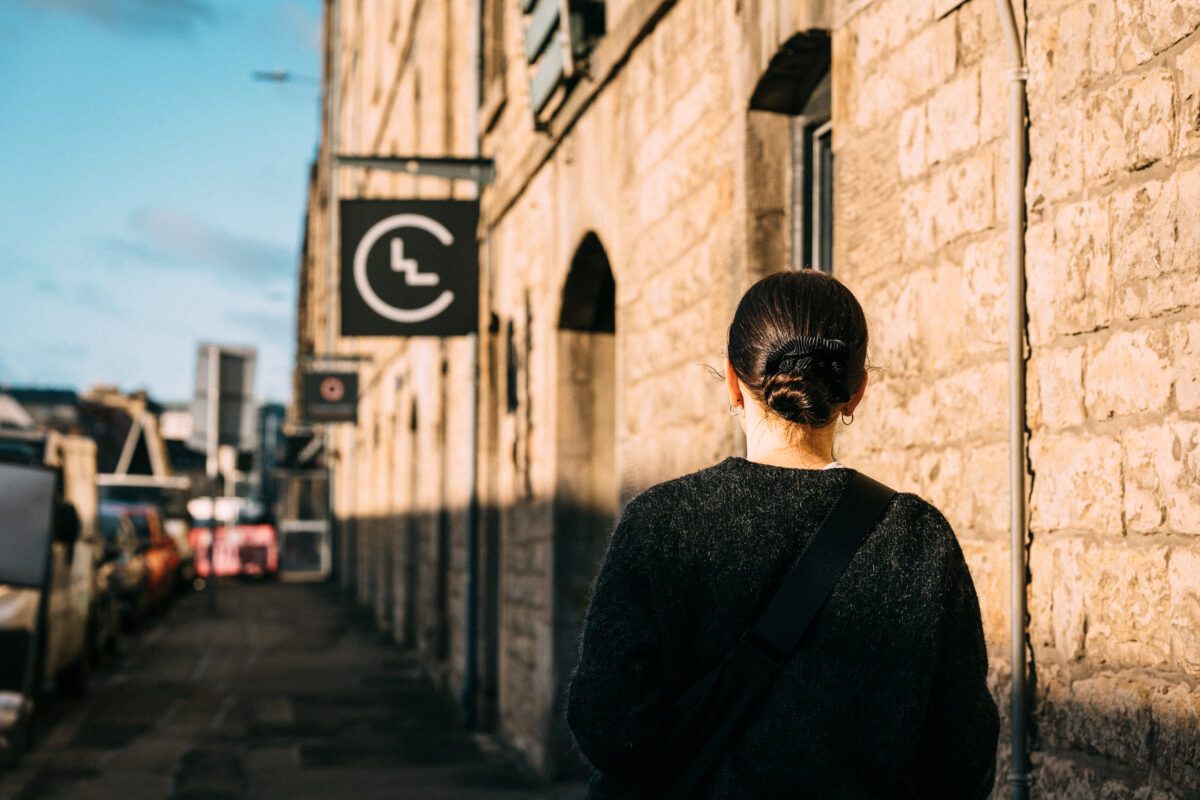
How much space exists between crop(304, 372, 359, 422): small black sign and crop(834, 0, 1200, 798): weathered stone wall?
776 inches

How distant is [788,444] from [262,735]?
9839mm

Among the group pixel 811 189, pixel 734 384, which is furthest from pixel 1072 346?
pixel 811 189

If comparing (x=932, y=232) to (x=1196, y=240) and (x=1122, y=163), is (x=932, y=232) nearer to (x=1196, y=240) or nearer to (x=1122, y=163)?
(x=1122, y=163)

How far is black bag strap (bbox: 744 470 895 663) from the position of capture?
85.3 inches

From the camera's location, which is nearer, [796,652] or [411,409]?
[796,652]

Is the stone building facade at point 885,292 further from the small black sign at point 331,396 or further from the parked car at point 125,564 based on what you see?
the small black sign at point 331,396

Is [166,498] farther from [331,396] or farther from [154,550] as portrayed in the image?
[331,396]

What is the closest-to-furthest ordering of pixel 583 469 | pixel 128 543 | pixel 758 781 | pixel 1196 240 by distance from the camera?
Answer: pixel 758 781, pixel 1196 240, pixel 583 469, pixel 128 543

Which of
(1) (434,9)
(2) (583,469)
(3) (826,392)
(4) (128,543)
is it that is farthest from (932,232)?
(4) (128,543)

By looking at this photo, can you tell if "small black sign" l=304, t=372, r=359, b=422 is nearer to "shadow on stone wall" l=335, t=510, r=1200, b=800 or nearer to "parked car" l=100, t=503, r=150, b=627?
"shadow on stone wall" l=335, t=510, r=1200, b=800

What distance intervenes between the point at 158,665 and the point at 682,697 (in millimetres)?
15914

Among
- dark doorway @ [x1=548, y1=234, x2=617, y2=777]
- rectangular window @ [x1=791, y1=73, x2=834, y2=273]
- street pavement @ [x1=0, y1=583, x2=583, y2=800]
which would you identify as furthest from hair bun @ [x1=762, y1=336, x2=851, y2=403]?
dark doorway @ [x1=548, y1=234, x2=617, y2=777]

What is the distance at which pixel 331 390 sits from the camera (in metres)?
24.1

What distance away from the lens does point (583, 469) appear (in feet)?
31.4
